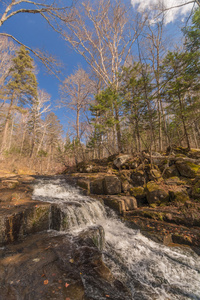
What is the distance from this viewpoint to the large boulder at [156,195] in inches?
255

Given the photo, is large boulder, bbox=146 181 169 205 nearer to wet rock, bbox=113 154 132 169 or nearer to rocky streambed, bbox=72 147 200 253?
rocky streambed, bbox=72 147 200 253

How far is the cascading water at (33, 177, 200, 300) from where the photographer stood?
110 inches

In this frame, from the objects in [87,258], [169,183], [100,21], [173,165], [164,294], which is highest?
[100,21]

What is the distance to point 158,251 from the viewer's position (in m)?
4.00

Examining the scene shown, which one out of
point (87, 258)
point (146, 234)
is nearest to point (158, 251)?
point (146, 234)

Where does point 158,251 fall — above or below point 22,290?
below

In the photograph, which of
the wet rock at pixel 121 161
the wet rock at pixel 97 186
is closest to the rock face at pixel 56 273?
the wet rock at pixel 97 186

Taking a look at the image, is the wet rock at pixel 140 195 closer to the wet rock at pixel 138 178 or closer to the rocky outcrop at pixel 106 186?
the wet rock at pixel 138 178

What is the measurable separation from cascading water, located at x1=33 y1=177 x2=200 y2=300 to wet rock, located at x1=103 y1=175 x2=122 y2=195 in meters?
2.20

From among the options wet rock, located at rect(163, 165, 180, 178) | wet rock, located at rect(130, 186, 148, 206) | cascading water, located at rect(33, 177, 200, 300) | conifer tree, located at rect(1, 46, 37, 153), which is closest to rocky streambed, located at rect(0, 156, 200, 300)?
cascading water, located at rect(33, 177, 200, 300)

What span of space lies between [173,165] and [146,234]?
15.8ft

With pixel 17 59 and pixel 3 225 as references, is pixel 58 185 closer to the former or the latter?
pixel 3 225

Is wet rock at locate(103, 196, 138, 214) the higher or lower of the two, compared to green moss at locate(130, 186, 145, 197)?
lower

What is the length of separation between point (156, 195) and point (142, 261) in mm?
3609
